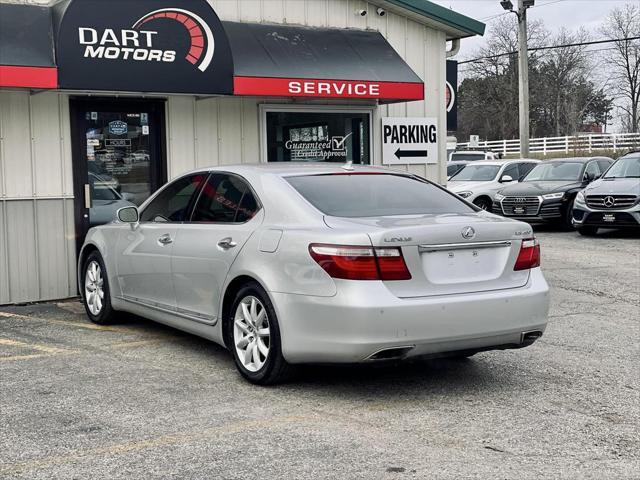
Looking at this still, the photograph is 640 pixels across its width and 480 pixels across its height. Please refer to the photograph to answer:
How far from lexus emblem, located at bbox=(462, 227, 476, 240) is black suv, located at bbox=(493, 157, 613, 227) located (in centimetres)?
1385

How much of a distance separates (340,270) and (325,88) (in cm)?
572

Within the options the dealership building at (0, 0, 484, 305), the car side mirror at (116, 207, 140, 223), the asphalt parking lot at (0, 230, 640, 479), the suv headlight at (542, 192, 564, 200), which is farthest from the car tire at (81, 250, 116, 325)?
the suv headlight at (542, 192, 564, 200)

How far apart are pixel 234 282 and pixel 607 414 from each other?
2.60m

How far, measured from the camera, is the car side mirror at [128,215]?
7.48m

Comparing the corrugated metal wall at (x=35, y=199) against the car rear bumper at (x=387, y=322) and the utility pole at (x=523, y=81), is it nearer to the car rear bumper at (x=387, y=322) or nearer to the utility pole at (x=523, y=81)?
the car rear bumper at (x=387, y=322)

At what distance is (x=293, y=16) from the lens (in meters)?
11.5

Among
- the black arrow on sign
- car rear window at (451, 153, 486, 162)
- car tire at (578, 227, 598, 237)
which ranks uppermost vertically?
car rear window at (451, 153, 486, 162)

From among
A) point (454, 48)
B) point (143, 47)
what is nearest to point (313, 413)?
point (143, 47)

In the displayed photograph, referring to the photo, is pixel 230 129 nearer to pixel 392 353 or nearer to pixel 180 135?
pixel 180 135

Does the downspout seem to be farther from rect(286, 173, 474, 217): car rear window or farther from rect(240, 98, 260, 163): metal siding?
rect(286, 173, 474, 217): car rear window

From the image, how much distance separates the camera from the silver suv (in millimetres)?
16422

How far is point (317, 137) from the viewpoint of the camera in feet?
38.9

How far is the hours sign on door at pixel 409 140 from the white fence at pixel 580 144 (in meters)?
31.2

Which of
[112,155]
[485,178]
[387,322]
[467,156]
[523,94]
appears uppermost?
[523,94]
